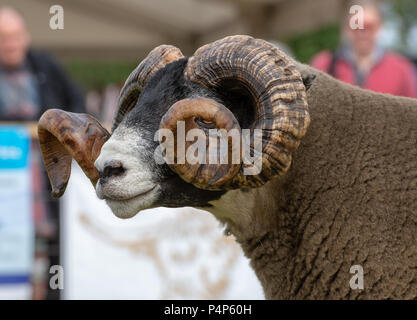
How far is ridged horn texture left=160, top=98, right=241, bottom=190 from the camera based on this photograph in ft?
8.13

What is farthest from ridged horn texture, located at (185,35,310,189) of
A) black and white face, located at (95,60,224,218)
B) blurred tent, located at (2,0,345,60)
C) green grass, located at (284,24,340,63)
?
blurred tent, located at (2,0,345,60)

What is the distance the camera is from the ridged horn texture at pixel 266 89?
2.53m

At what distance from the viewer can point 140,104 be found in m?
2.77

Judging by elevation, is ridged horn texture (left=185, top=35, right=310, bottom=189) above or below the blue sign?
above

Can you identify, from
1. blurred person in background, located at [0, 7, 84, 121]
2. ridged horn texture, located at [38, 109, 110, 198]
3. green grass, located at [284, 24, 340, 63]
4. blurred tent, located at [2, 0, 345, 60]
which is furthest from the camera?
blurred tent, located at [2, 0, 345, 60]

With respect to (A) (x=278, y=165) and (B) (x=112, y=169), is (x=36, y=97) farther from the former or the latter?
(A) (x=278, y=165)

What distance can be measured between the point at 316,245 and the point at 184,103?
922 millimetres

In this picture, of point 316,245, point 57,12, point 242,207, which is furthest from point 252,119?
point 57,12

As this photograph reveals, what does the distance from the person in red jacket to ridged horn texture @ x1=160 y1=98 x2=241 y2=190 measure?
9.33 ft

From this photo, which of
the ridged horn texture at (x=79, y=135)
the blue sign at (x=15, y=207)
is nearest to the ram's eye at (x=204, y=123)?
the ridged horn texture at (x=79, y=135)

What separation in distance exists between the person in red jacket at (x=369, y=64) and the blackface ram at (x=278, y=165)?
2.23 meters

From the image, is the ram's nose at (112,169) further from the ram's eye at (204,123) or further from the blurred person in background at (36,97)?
the blurred person in background at (36,97)

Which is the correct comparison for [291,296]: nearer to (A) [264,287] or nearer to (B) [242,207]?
(A) [264,287]

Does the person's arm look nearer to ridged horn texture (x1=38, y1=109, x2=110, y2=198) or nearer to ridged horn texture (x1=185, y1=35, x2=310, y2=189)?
ridged horn texture (x1=185, y1=35, x2=310, y2=189)
